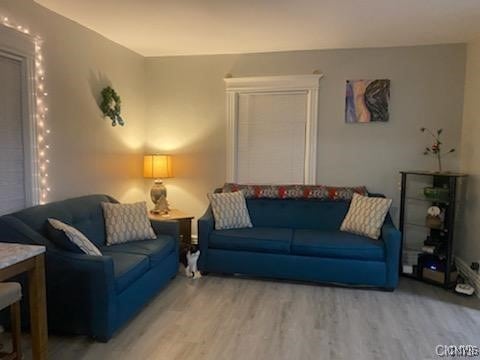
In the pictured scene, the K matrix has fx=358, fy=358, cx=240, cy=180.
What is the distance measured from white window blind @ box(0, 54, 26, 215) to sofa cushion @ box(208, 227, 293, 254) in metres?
1.79

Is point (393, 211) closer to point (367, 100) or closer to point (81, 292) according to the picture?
point (367, 100)

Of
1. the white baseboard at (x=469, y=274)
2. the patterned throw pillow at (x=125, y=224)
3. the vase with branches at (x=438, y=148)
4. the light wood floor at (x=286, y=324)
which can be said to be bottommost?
the light wood floor at (x=286, y=324)

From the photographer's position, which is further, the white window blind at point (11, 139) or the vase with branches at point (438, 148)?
the vase with branches at point (438, 148)

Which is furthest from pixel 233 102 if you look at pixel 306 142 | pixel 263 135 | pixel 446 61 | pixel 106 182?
pixel 446 61

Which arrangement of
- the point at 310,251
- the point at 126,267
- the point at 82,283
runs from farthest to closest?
the point at 310,251 < the point at 126,267 < the point at 82,283

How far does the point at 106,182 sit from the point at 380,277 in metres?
2.99

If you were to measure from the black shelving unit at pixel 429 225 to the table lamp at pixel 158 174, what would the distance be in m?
2.70

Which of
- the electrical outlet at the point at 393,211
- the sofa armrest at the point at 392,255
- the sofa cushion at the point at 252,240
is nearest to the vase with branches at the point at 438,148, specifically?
the electrical outlet at the point at 393,211

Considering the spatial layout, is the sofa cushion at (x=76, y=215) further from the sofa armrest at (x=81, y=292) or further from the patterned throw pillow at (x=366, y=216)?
the patterned throw pillow at (x=366, y=216)

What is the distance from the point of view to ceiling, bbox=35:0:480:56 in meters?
2.84

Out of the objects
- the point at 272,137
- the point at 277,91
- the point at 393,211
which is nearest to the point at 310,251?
the point at 393,211

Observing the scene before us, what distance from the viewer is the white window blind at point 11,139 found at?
264 cm

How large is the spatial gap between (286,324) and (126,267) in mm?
1296

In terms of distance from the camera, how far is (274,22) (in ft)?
10.6
